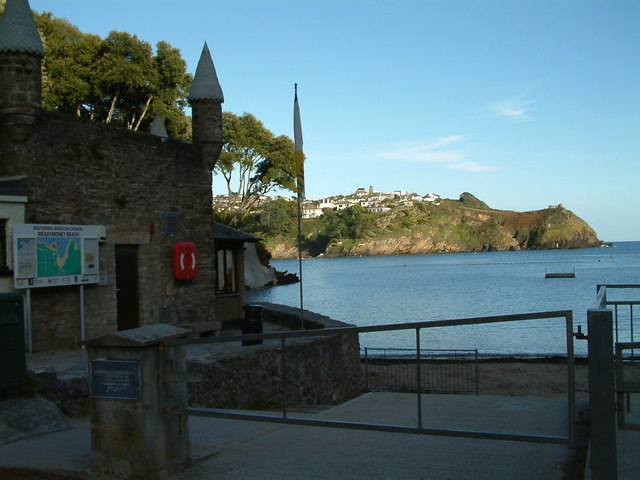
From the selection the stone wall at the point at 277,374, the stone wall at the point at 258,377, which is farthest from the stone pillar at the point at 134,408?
the stone wall at the point at 277,374

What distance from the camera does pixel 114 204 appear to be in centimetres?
1369

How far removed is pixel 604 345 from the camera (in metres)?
4.02

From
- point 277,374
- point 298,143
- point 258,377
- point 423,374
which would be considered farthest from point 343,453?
point 423,374

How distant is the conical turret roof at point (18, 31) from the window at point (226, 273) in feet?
28.2

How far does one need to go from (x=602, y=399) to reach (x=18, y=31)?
1144 centimetres

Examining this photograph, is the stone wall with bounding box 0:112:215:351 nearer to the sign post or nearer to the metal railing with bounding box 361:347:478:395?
the sign post

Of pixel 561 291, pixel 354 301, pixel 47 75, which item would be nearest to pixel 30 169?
pixel 47 75

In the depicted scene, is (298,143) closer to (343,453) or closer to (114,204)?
(114,204)

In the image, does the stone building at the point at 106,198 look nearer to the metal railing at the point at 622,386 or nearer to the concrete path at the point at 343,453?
the concrete path at the point at 343,453

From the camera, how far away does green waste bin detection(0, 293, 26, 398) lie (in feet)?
24.8

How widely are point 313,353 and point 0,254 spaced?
6194 mm

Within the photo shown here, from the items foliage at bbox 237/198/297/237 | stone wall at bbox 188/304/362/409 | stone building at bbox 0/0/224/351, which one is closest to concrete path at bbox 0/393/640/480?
stone wall at bbox 188/304/362/409

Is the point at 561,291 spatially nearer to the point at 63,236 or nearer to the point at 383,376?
the point at 383,376

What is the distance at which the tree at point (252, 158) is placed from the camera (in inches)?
2160
